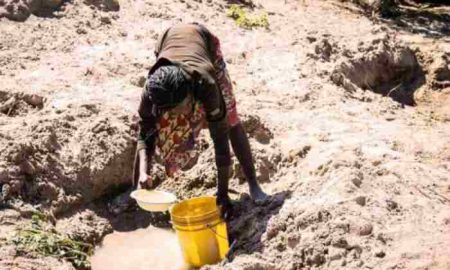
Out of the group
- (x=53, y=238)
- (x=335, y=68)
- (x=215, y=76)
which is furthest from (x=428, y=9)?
(x=53, y=238)

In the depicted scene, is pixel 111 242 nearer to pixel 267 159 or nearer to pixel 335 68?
pixel 267 159

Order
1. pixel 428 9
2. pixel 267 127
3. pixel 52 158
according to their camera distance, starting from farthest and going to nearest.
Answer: pixel 428 9, pixel 267 127, pixel 52 158

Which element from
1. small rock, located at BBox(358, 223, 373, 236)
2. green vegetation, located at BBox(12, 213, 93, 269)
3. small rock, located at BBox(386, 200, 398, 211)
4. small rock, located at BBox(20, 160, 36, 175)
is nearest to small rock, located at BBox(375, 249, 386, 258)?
small rock, located at BBox(358, 223, 373, 236)

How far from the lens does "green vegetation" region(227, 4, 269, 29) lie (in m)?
6.56

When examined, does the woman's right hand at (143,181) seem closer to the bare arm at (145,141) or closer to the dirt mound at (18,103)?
the bare arm at (145,141)

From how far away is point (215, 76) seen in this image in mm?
3617

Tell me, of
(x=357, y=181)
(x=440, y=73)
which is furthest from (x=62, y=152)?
(x=440, y=73)

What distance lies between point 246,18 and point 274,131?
2.23m

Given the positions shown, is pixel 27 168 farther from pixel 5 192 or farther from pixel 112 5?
pixel 112 5

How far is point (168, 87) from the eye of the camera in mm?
3279

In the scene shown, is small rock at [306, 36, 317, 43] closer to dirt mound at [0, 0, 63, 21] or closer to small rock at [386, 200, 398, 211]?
dirt mound at [0, 0, 63, 21]

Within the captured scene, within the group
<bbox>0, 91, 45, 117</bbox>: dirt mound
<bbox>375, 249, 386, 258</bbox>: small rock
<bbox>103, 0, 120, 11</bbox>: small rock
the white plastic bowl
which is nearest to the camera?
<bbox>375, 249, 386, 258</bbox>: small rock

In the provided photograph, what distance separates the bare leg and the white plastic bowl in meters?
0.58

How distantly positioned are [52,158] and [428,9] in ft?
20.5
